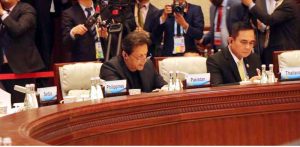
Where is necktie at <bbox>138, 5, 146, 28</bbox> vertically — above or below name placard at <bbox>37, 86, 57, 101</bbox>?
above

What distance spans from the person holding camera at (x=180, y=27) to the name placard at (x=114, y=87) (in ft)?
7.89

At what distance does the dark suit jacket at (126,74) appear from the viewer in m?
4.53

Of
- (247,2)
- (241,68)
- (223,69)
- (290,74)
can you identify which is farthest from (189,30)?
(290,74)

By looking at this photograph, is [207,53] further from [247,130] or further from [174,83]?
[247,130]

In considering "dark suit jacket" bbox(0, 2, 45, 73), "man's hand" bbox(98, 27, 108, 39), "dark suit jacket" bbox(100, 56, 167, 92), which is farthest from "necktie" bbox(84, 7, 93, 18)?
"dark suit jacket" bbox(100, 56, 167, 92)

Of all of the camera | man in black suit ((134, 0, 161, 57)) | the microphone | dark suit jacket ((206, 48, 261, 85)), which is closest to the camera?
dark suit jacket ((206, 48, 261, 85))

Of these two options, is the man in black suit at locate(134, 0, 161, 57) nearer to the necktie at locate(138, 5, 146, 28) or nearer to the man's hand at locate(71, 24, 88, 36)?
the necktie at locate(138, 5, 146, 28)

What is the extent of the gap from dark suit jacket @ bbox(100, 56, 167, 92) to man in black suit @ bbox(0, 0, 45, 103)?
1.41m

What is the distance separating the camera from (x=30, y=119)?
106 inches

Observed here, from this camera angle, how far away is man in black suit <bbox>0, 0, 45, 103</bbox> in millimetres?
5719

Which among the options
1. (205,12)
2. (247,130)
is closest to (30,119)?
(247,130)

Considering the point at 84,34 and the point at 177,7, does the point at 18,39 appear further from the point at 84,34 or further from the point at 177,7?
the point at 177,7

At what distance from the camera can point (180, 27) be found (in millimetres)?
6285

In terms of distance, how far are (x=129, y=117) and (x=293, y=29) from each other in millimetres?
3309
